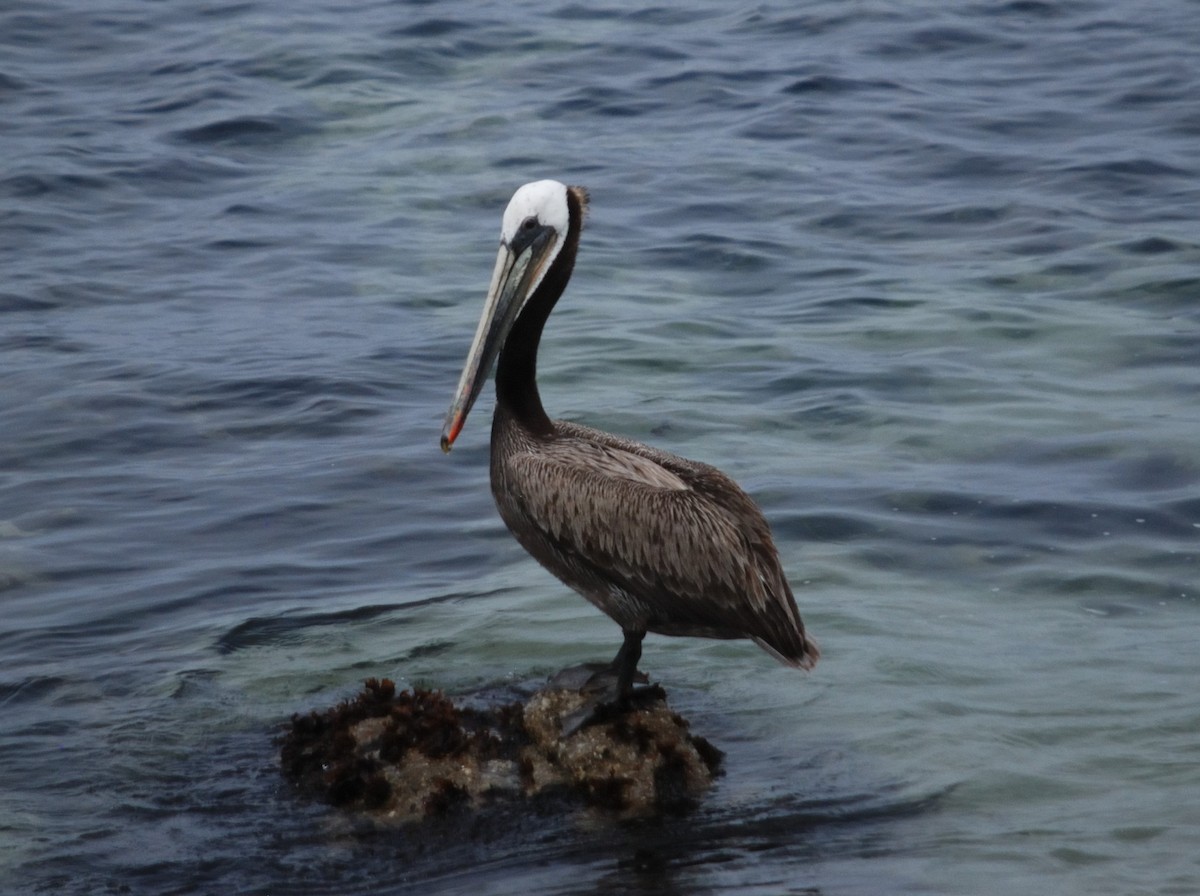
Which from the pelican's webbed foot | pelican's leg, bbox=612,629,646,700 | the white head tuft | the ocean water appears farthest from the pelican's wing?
the white head tuft

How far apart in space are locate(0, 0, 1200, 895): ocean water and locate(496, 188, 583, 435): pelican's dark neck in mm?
1052

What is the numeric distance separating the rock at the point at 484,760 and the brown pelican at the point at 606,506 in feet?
0.71

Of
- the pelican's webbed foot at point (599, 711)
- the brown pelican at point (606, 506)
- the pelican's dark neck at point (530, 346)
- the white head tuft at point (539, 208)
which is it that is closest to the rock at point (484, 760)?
the pelican's webbed foot at point (599, 711)

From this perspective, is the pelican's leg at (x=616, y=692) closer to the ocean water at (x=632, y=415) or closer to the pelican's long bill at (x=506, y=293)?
the ocean water at (x=632, y=415)

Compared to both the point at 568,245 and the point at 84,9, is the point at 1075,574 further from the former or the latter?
Answer: the point at 84,9

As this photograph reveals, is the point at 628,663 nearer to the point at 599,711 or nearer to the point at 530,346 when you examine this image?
the point at 599,711

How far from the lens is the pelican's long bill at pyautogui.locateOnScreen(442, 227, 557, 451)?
6.25 meters

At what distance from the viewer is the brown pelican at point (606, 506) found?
5781 millimetres

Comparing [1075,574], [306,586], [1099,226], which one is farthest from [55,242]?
[1075,574]

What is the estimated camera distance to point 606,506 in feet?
19.3

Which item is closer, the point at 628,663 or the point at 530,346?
the point at 628,663

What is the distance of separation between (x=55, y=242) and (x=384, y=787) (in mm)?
8724

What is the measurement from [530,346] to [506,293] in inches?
8.0

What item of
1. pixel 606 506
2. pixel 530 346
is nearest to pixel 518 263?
pixel 530 346
